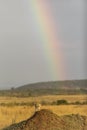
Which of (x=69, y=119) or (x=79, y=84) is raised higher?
(x=79, y=84)

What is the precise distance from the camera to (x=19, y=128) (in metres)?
21.1

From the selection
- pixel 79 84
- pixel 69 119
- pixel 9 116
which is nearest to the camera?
pixel 69 119

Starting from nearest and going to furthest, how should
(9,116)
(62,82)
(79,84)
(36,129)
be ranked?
(36,129) → (9,116) → (79,84) → (62,82)

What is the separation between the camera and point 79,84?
539ft

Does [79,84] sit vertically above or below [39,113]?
above

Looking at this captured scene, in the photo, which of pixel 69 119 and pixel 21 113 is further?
pixel 21 113

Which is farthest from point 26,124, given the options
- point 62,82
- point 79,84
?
point 62,82

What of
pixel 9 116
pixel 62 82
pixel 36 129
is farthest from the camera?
pixel 62 82

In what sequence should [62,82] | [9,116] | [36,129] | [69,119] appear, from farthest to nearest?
[62,82] → [9,116] → [69,119] → [36,129]

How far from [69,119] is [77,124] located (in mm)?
472

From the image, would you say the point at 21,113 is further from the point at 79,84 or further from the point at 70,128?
the point at 79,84

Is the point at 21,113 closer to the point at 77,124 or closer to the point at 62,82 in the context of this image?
the point at 77,124

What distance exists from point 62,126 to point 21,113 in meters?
11.8

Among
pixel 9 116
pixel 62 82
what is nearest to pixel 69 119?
pixel 9 116
